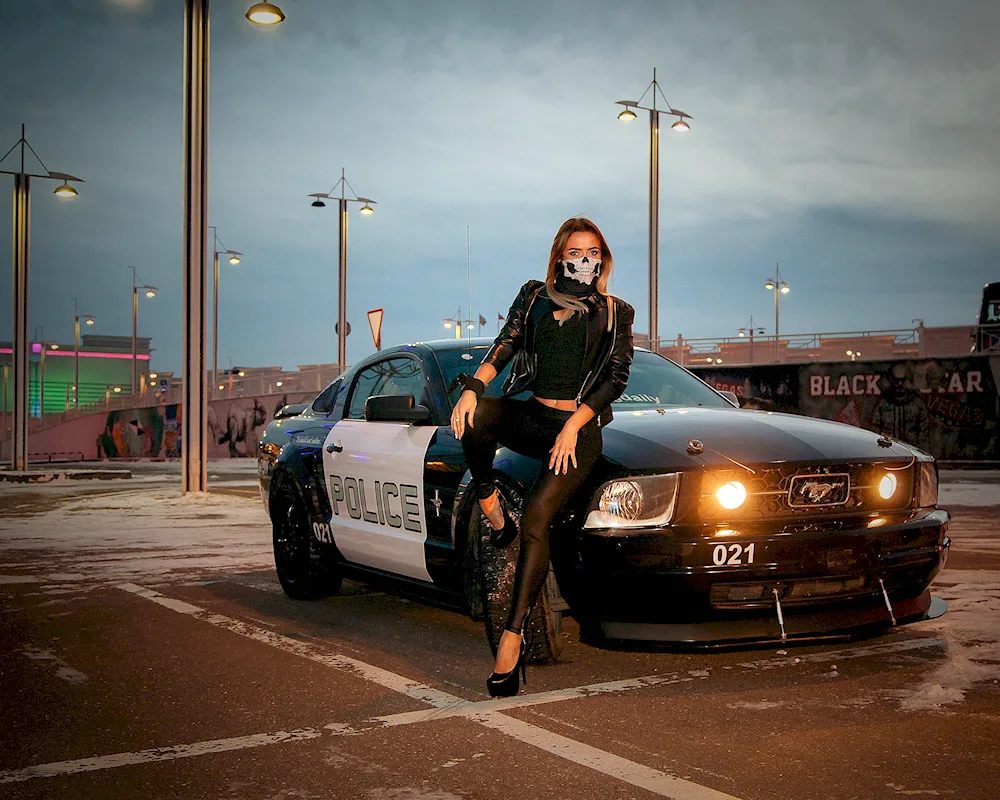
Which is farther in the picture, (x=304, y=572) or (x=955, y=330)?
(x=955, y=330)

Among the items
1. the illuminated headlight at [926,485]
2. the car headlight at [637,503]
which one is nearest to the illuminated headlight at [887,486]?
the illuminated headlight at [926,485]

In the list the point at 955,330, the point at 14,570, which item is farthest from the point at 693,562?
the point at 955,330

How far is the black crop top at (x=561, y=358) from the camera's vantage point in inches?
182

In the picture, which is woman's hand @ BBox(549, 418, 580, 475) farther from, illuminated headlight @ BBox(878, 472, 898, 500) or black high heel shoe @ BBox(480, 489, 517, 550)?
illuminated headlight @ BBox(878, 472, 898, 500)

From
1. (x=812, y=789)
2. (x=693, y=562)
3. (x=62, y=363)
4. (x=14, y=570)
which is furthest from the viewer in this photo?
(x=62, y=363)

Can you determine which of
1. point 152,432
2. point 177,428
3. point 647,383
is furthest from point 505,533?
point 152,432

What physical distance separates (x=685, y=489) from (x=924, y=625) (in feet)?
7.35

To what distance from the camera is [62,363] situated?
457ft

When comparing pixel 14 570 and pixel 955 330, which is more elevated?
pixel 955 330

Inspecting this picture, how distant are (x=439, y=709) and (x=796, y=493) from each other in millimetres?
1665

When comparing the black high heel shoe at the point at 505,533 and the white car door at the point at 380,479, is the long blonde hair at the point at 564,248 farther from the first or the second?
the white car door at the point at 380,479

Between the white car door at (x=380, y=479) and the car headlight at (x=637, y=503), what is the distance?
1436 millimetres

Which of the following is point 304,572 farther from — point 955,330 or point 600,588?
point 955,330

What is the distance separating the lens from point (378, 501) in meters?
6.38
